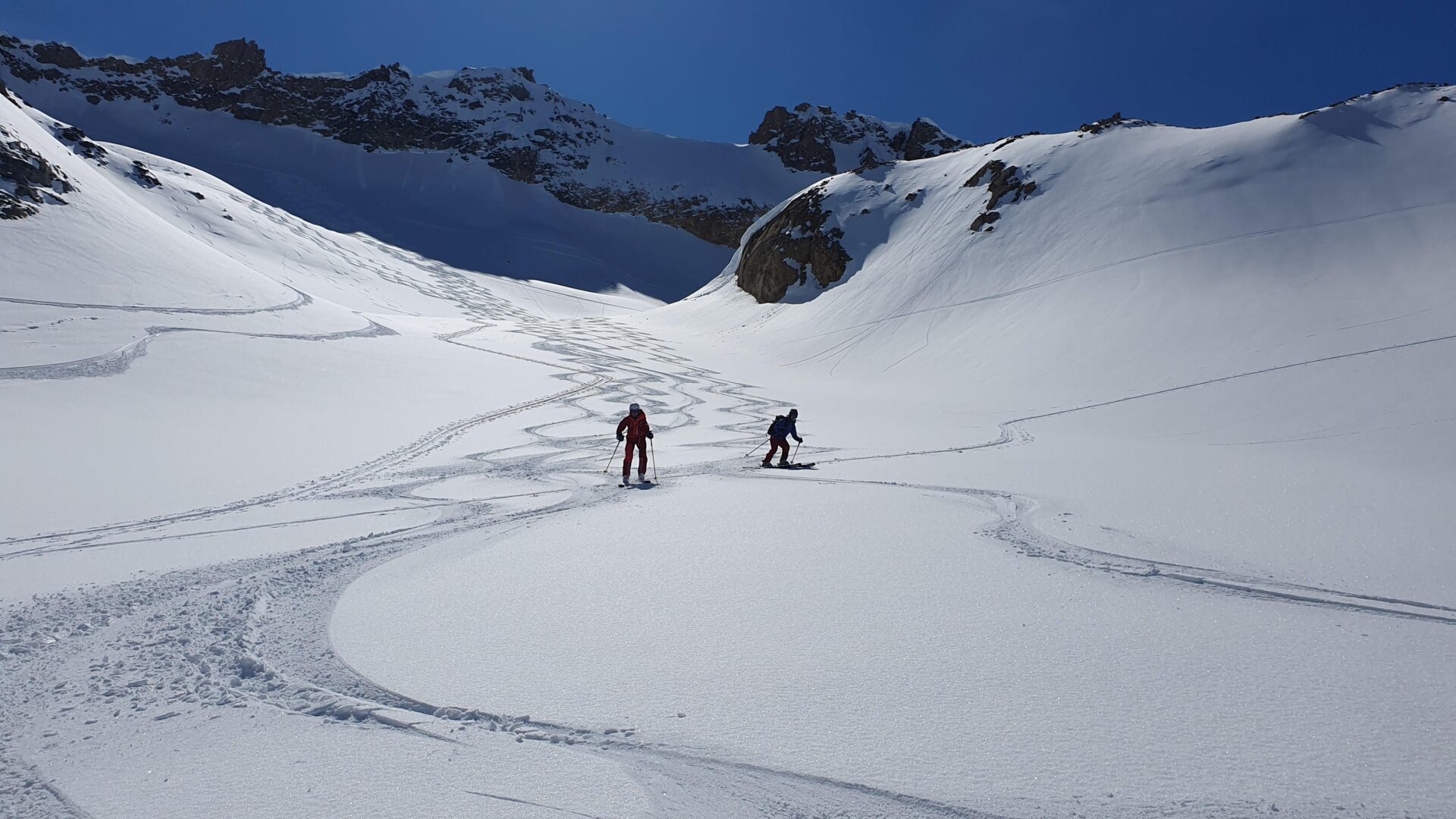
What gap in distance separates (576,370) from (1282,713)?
22055 mm

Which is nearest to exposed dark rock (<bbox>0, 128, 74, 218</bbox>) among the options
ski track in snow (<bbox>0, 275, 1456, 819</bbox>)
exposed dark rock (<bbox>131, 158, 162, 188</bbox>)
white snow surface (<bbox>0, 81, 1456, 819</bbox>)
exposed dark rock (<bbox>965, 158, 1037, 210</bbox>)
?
white snow surface (<bbox>0, 81, 1456, 819</bbox>)

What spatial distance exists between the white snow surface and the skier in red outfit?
0.35 metres

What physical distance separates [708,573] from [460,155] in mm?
100915

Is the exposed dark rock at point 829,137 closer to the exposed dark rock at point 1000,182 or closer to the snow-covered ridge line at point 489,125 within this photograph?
the snow-covered ridge line at point 489,125

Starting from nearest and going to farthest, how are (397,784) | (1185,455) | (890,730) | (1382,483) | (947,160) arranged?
(397,784), (890,730), (1382,483), (1185,455), (947,160)

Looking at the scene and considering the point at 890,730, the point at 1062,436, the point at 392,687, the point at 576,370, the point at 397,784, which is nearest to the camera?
the point at 397,784

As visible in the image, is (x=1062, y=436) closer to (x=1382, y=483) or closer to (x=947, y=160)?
(x=1382, y=483)

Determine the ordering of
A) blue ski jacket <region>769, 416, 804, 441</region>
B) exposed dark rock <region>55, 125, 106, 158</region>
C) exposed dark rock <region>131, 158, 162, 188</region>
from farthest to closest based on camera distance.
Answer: exposed dark rock <region>131, 158, 162, 188</region> → exposed dark rock <region>55, 125, 106, 158</region> → blue ski jacket <region>769, 416, 804, 441</region>

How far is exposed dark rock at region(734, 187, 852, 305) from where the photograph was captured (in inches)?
1631

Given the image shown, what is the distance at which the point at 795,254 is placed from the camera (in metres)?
43.3

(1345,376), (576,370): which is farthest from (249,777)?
(576,370)

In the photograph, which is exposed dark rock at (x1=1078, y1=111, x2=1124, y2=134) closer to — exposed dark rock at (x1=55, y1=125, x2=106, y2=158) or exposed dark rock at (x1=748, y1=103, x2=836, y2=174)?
exposed dark rock at (x1=55, y1=125, x2=106, y2=158)

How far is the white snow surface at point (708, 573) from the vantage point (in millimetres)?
3023

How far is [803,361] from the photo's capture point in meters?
30.9
